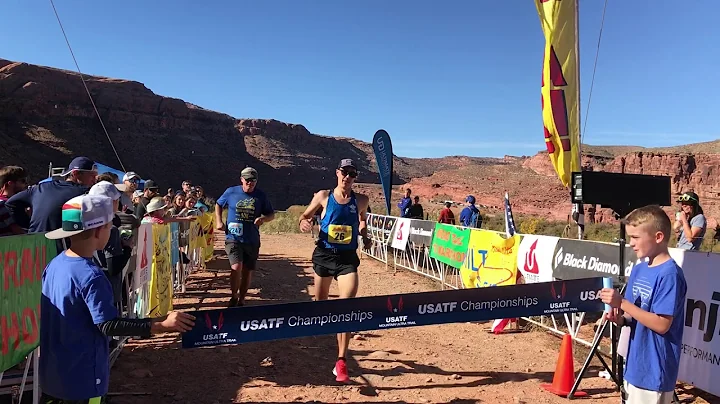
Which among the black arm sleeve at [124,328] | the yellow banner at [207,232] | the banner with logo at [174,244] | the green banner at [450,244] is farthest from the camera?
the yellow banner at [207,232]

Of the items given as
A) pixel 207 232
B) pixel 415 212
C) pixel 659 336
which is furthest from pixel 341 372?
pixel 415 212

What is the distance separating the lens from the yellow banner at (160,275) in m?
6.20

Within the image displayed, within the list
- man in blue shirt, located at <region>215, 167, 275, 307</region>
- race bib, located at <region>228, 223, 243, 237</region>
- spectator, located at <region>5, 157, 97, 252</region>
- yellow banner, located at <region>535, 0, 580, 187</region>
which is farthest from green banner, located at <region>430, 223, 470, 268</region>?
spectator, located at <region>5, 157, 97, 252</region>

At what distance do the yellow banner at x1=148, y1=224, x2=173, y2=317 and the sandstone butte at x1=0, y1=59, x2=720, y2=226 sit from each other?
5550 cm

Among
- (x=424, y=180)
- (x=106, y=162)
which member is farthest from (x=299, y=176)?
(x=106, y=162)

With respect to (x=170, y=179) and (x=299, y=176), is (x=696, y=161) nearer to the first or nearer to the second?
(x=299, y=176)

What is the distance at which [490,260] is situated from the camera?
8.19 meters

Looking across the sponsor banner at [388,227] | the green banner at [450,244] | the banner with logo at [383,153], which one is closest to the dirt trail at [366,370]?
the green banner at [450,244]

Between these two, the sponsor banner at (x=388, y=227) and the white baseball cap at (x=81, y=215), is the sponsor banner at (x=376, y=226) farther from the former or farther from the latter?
the white baseball cap at (x=81, y=215)

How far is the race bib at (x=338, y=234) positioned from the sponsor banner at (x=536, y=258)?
3.23 m

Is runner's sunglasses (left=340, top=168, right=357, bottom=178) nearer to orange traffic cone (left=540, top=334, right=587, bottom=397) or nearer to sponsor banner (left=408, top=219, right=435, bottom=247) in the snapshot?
orange traffic cone (left=540, top=334, right=587, bottom=397)

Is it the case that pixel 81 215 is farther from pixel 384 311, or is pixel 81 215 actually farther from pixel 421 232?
pixel 421 232

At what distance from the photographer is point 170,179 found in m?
75.8

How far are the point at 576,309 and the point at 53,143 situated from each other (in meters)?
76.0
